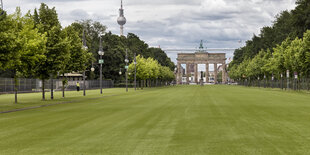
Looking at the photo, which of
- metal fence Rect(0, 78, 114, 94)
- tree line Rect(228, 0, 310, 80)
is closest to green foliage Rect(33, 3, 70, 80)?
metal fence Rect(0, 78, 114, 94)

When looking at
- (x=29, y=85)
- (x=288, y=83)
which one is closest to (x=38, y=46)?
(x=29, y=85)

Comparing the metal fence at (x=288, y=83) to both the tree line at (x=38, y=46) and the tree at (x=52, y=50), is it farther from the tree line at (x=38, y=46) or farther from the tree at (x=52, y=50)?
the tree at (x=52, y=50)

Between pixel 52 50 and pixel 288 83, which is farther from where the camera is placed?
pixel 288 83

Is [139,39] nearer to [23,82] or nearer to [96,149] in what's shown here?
[23,82]

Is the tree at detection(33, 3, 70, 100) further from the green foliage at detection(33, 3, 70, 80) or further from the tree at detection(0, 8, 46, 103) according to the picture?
the tree at detection(0, 8, 46, 103)

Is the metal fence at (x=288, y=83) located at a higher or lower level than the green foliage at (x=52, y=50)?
lower

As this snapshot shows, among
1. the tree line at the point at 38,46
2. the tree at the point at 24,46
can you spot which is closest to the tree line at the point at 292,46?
the tree line at the point at 38,46

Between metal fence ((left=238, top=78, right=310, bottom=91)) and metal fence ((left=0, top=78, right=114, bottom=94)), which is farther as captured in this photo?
metal fence ((left=238, top=78, right=310, bottom=91))

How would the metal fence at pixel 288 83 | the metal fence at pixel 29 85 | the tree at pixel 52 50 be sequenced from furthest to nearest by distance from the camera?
the metal fence at pixel 288 83, the metal fence at pixel 29 85, the tree at pixel 52 50

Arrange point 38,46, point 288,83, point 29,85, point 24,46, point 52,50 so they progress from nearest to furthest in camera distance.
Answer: point 24,46
point 38,46
point 52,50
point 29,85
point 288,83

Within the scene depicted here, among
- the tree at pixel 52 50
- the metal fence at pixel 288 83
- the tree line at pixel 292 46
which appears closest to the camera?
the tree at pixel 52 50

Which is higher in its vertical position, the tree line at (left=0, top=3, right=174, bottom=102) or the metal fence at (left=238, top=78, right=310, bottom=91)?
the tree line at (left=0, top=3, right=174, bottom=102)

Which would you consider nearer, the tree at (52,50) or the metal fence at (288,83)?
the tree at (52,50)

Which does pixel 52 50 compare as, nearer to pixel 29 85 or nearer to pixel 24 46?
pixel 24 46
